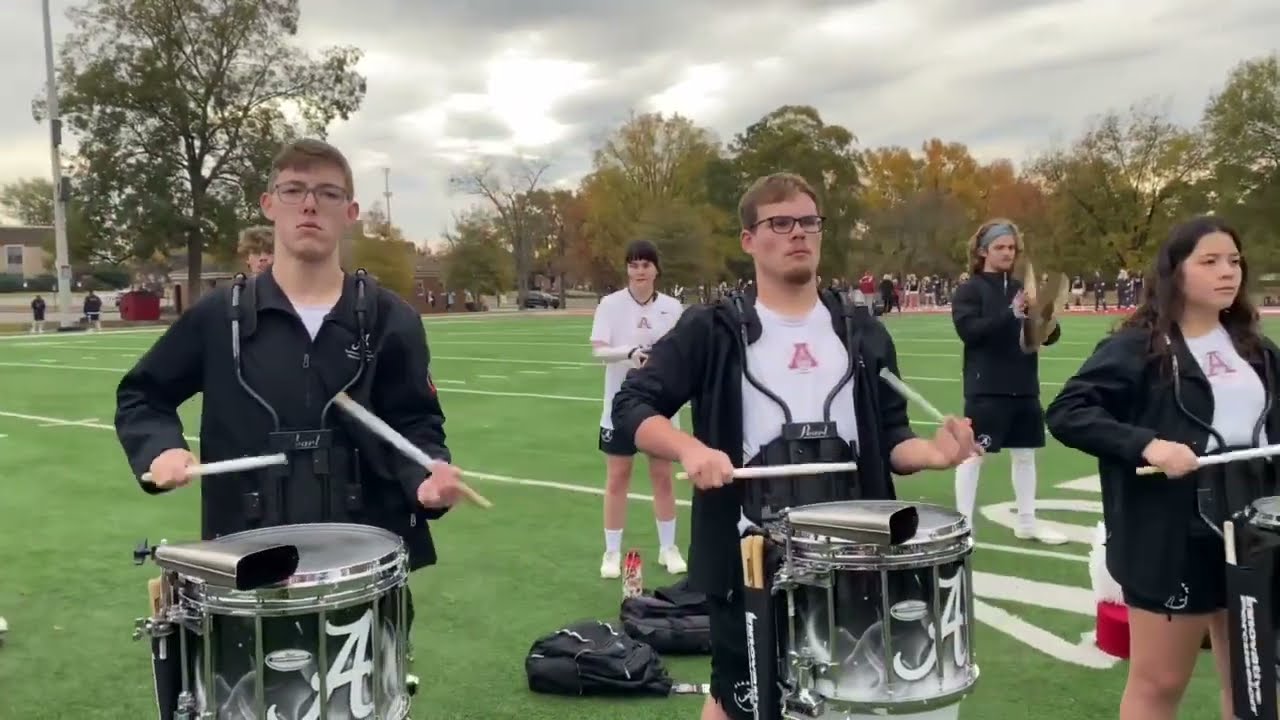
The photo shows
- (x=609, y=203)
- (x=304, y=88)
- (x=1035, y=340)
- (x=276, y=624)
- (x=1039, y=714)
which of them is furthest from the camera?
(x=609, y=203)

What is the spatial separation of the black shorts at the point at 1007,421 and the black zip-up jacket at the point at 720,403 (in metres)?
3.75

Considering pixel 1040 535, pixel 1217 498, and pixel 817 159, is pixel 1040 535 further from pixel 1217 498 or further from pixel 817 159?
pixel 817 159

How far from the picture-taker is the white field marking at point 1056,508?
23.1ft

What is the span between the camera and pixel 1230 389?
325 centimetres

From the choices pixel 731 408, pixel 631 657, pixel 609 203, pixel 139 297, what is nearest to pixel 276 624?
pixel 731 408

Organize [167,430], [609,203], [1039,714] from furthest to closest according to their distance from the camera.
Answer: [609,203] < [1039,714] < [167,430]

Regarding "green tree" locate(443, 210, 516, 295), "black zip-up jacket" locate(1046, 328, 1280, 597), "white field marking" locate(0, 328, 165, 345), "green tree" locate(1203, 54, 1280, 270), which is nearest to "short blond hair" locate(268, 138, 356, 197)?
"black zip-up jacket" locate(1046, 328, 1280, 597)

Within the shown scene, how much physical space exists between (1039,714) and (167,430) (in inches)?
139

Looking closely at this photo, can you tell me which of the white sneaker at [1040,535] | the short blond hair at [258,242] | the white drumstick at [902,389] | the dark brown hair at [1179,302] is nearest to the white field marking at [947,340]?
the white sneaker at [1040,535]

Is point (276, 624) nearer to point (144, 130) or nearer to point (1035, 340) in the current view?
point (1035, 340)

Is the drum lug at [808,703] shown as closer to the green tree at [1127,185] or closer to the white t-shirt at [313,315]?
the white t-shirt at [313,315]

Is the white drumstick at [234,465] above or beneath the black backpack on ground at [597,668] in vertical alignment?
above

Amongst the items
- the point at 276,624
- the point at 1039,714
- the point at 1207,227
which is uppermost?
the point at 1207,227

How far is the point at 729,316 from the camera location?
311cm
